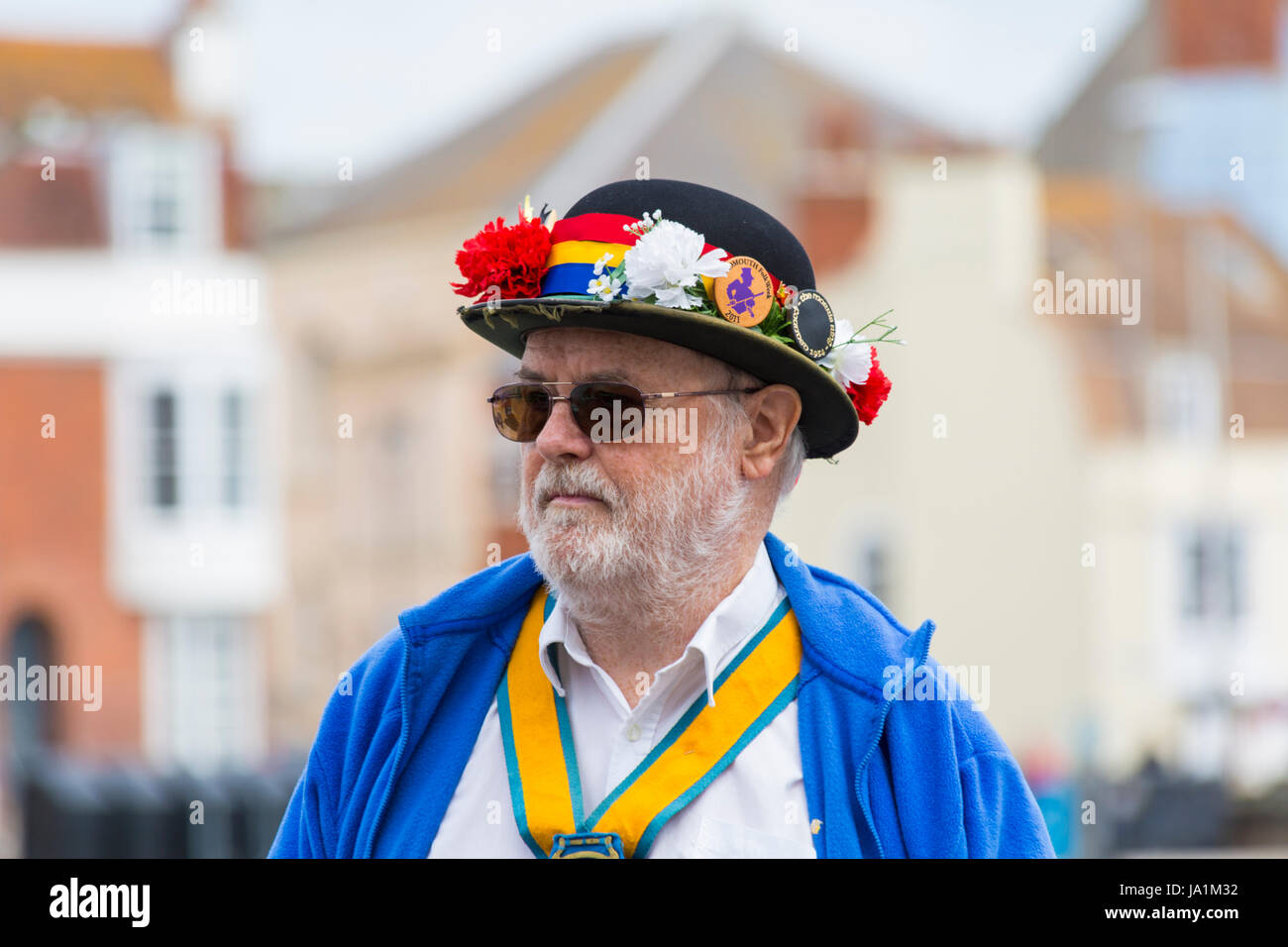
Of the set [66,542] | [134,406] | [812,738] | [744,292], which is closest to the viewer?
[812,738]

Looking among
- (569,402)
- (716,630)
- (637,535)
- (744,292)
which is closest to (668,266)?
(744,292)

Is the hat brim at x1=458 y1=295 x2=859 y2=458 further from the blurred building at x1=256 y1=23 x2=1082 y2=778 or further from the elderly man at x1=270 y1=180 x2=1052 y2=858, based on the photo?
the blurred building at x1=256 y1=23 x2=1082 y2=778

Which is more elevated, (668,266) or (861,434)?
(861,434)

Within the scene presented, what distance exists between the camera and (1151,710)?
87.0 ft

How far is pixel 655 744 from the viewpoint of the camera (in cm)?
272

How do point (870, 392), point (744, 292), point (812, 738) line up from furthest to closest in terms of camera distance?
point (870, 392), point (744, 292), point (812, 738)

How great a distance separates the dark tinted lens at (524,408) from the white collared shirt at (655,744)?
0.26 m

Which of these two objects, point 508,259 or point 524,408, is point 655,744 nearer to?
point 524,408

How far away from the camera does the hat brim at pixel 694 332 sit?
271 centimetres

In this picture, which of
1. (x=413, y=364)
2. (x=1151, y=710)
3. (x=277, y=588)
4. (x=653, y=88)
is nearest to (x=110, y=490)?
(x=277, y=588)

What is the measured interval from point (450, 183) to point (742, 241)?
81.4 feet

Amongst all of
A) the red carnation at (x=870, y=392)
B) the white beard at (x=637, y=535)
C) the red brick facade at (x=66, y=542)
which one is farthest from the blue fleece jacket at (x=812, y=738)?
the red brick facade at (x=66, y=542)

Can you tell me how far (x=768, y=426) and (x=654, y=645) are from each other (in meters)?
0.37

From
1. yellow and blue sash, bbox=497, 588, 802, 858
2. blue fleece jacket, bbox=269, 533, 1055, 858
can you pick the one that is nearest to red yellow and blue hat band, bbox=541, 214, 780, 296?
blue fleece jacket, bbox=269, 533, 1055, 858
